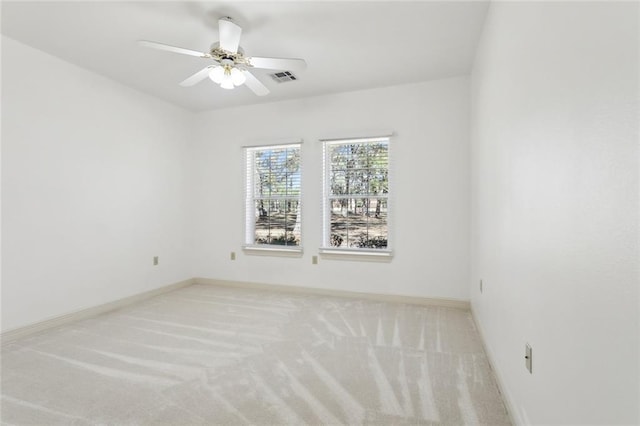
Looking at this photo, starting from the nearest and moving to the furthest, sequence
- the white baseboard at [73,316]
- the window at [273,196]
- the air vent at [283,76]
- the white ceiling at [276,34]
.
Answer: the white ceiling at [276,34]
the white baseboard at [73,316]
the air vent at [283,76]
the window at [273,196]

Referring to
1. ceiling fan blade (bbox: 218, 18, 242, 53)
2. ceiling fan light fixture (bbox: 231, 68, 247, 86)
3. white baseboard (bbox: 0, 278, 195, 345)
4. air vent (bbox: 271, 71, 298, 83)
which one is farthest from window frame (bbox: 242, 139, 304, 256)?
ceiling fan blade (bbox: 218, 18, 242, 53)

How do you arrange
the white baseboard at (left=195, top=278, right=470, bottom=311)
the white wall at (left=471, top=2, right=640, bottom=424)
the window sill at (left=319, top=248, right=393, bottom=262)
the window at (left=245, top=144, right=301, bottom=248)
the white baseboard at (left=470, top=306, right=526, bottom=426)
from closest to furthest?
the white wall at (left=471, top=2, right=640, bottom=424), the white baseboard at (left=470, top=306, right=526, bottom=426), the white baseboard at (left=195, top=278, right=470, bottom=311), the window sill at (left=319, top=248, right=393, bottom=262), the window at (left=245, top=144, right=301, bottom=248)

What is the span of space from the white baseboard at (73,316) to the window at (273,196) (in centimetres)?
144

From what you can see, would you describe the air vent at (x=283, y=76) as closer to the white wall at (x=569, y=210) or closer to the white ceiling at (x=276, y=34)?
the white ceiling at (x=276, y=34)

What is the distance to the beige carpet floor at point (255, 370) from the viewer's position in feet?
5.82

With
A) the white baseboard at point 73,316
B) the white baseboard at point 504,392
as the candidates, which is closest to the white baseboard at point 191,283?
the white baseboard at point 73,316

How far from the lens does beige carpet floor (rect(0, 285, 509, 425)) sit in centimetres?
178

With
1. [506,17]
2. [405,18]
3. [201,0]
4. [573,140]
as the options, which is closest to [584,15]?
[573,140]

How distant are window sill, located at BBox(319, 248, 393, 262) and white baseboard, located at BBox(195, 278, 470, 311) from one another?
1.46 feet

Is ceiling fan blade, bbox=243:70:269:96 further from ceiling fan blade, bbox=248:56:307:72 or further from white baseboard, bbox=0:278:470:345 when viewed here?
white baseboard, bbox=0:278:470:345

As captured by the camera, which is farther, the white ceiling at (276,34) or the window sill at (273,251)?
the window sill at (273,251)

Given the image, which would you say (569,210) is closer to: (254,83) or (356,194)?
(254,83)

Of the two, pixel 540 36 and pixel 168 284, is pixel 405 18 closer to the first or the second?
pixel 540 36

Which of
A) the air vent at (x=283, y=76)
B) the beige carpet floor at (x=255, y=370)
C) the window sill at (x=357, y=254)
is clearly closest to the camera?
the beige carpet floor at (x=255, y=370)
